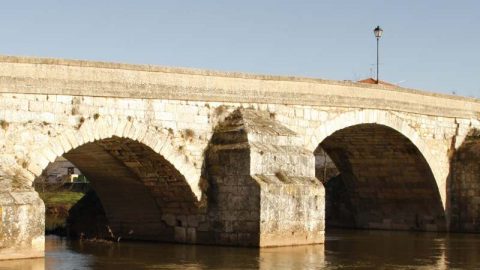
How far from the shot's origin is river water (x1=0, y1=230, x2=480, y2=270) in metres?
18.2

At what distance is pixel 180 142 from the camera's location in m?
21.3

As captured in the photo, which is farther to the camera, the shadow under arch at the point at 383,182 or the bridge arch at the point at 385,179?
the shadow under arch at the point at 383,182

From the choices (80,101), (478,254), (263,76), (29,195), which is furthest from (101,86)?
(478,254)

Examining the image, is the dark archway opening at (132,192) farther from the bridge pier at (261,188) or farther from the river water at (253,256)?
the bridge pier at (261,188)

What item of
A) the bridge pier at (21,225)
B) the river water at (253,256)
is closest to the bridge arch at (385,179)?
the river water at (253,256)

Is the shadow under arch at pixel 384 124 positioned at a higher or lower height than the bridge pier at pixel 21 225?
higher

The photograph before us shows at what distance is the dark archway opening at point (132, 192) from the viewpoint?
2144cm

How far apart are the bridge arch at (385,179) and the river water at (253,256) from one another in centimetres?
466

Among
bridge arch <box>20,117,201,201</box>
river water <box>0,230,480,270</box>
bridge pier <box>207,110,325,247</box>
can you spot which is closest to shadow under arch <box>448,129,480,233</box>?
river water <box>0,230,480,270</box>

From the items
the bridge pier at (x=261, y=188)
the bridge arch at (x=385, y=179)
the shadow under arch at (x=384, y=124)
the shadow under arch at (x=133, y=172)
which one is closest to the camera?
the shadow under arch at (x=133, y=172)

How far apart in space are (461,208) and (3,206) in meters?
18.3

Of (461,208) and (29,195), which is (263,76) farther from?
(461,208)

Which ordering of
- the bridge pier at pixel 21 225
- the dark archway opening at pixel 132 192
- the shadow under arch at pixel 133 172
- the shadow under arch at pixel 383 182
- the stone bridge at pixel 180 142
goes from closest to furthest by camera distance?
1. the bridge pier at pixel 21 225
2. the stone bridge at pixel 180 142
3. the shadow under arch at pixel 133 172
4. the dark archway opening at pixel 132 192
5. the shadow under arch at pixel 383 182

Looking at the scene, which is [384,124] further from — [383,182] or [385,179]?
[383,182]
